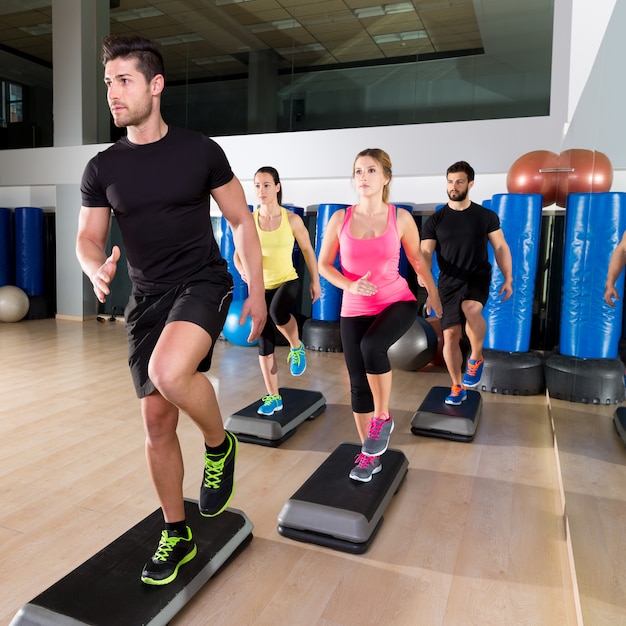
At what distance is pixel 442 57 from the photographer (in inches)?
261

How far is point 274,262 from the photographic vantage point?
3594mm

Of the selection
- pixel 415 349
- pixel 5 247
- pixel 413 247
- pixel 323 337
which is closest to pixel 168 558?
pixel 413 247

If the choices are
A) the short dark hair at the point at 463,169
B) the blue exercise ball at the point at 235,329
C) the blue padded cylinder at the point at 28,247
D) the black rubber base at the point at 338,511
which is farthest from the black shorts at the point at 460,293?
the blue padded cylinder at the point at 28,247

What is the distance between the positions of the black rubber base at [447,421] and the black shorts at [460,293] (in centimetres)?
56

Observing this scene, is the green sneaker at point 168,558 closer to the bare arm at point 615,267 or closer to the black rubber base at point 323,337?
the bare arm at point 615,267

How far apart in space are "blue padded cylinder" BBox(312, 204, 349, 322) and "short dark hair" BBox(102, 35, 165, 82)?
14.0ft

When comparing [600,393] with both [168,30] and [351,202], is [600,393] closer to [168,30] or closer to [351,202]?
[351,202]

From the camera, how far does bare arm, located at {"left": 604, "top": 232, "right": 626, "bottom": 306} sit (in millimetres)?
1232

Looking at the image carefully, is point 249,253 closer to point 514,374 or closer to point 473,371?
point 473,371

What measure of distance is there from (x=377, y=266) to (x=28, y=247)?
6969 millimetres

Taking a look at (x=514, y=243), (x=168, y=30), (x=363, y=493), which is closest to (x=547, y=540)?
(x=363, y=493)

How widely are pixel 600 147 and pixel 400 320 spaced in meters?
1.13

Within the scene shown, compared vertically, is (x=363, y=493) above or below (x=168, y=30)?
below

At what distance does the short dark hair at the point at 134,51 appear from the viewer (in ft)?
5.57
